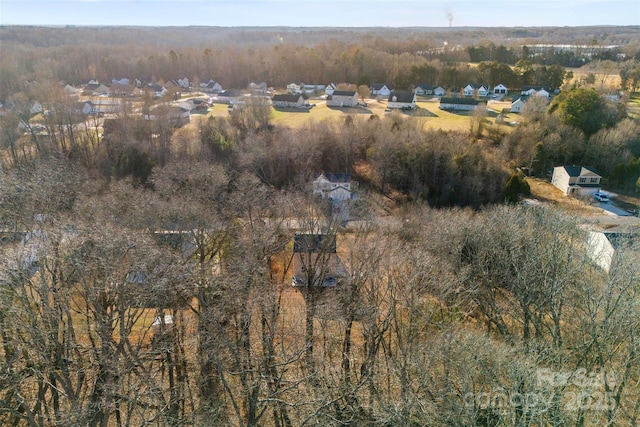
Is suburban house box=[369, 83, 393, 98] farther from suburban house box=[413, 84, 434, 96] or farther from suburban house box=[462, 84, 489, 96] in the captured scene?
suburban house box=[462, 84, 489, 96]

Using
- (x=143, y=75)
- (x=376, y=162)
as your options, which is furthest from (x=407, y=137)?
(x=143, y=75)

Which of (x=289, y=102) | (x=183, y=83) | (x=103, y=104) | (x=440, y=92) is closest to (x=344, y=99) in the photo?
(x=289, y=102)

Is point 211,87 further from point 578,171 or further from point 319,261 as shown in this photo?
point 319,261

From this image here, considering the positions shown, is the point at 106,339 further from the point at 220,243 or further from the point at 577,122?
the point at 577,122

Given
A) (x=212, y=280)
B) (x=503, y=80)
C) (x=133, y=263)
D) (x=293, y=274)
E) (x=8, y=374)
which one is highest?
(x=503, y=80)

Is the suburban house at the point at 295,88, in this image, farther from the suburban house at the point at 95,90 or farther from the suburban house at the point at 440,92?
the suburban house at the point at 95,90

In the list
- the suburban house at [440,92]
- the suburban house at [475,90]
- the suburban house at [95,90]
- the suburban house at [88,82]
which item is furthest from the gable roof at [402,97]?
the suburban house at [88,82]
